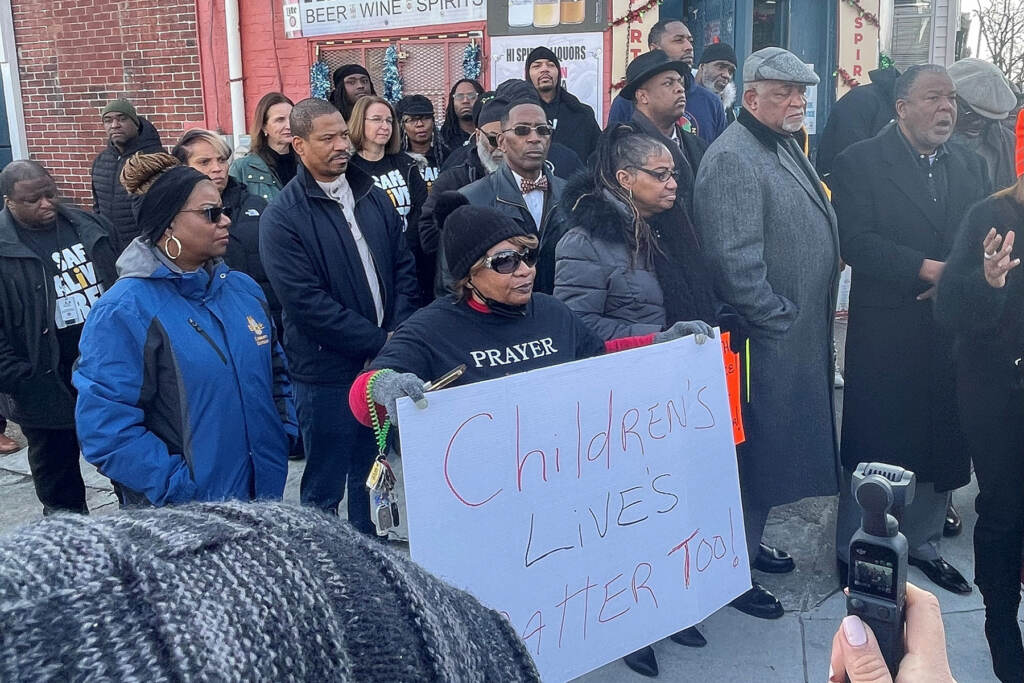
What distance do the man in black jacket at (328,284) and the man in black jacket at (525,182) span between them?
50 centimetres

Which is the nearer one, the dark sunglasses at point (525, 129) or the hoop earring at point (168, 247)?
the hoop earring at point (168, 247)

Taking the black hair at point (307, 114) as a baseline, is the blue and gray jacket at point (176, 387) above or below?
below

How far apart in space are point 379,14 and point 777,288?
606cm

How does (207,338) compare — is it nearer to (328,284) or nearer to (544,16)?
(328,284)

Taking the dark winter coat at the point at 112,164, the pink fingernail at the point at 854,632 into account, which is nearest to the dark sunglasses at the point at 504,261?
the pink fingernail at the point at 854,632

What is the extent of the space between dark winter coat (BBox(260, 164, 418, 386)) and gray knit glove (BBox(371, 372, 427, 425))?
1.31 m

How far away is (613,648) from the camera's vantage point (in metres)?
2.67

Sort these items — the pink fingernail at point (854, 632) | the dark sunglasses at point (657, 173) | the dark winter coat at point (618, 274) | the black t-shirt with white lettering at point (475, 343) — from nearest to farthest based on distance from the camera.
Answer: the pink fingernail at point (854, 632) < the black t-shirt with white lettering at point (475, 343) < the dark winter coat at point (618, 274) < the dark sunglasses at point (657, 173)

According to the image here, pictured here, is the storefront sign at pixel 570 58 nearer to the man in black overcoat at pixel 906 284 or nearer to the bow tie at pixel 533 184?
the bow tie at pixel 533 184

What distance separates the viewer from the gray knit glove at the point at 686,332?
293 centimetres

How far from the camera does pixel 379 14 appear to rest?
8.42 meters

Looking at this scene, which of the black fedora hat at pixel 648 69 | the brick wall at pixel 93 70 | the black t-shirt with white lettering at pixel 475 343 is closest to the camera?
the black t-shirt with white lettering at pixel 475 343

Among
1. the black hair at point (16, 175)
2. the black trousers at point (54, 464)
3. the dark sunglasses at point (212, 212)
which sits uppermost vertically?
the black hair at point (16, 175)

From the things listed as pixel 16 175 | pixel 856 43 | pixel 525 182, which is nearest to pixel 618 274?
pixel 525 182
